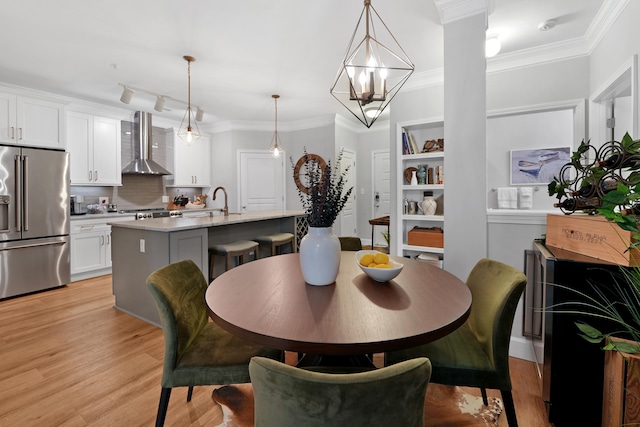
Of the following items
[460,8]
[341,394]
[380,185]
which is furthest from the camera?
[380,185]

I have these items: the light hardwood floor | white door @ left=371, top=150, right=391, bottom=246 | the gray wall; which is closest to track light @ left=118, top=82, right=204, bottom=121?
the light hardwood floor

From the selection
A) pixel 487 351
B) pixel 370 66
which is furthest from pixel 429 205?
pixel 487 351

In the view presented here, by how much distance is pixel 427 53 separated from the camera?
3197 mm

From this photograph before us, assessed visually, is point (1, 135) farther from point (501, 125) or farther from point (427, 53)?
point (501, 125)

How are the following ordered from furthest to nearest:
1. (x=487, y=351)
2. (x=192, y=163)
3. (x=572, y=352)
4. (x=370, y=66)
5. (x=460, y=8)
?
(x=192, y=163) < (x=460, y=8) < (x=370, y=66) < (x=572, y=352) < (x=487, y=351)

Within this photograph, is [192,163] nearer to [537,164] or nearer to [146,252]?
[146,252]

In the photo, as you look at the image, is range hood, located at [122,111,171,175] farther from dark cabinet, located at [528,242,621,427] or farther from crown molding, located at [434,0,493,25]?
dark cabinet, located at [528,242,621,427]

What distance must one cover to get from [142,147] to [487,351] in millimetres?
5608

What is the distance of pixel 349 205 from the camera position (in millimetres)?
6355

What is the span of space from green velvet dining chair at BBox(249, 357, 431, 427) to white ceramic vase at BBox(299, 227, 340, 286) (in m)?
0.65

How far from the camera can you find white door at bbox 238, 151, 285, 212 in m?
6.10

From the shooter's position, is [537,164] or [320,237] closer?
[320,237]

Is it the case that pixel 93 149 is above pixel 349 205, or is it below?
above

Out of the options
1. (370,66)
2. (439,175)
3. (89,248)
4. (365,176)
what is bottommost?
(89,248)
